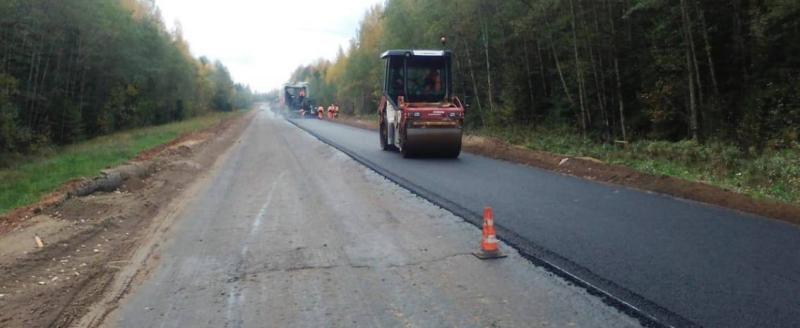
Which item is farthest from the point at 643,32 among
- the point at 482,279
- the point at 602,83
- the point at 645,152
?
the point at 482,279

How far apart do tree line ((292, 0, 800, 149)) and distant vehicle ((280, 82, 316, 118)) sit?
122ft

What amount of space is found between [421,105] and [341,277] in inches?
460

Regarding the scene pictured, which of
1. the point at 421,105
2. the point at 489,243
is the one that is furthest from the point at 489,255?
the point at 421,105

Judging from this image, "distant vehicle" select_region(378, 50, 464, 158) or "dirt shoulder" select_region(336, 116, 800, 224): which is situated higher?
"distant vehicle" select_region(378, 50, 464, 158)

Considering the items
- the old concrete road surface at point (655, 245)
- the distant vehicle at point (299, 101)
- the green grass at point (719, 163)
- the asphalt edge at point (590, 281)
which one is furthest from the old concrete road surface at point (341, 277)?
the distant vehicle at point (299, 101)

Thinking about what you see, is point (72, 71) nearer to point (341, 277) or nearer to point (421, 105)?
point (421, 105)

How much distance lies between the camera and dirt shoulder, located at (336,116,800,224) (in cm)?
802

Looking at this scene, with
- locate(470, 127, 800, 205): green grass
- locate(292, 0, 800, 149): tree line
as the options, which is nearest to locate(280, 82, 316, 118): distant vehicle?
locate(292, 0, 800, 149): tree line

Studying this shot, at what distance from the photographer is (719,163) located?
1180 cm

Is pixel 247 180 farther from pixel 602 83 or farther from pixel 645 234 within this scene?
pixel 602 83

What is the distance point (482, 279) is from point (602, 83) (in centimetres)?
1617

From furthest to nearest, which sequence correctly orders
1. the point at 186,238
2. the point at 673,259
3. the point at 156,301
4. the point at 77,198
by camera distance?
the point at 77,198 < the point at 186,238 < the point at 673,259 < the point at 156,301

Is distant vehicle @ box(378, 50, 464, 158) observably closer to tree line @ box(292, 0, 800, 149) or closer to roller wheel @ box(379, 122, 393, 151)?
roller wheel @ box(379, 122, 393, 151)

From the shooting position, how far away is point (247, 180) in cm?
1290
